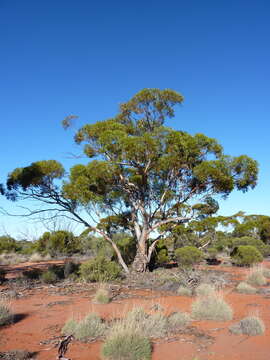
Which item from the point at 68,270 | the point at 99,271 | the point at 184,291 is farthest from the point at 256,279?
the point at 68,270

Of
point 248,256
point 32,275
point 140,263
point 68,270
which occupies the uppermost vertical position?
point 248,256

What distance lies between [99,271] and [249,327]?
8216mm

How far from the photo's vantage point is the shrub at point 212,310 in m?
6.95

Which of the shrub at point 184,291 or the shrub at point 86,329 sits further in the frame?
the shrub at point 184,291

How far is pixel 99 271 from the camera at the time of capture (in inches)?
513

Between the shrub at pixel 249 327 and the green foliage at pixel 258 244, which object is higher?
the green foliage at pixel 258 244

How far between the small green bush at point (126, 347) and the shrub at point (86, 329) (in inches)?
41.1

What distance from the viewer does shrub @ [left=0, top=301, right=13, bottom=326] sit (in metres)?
Result: 6.59

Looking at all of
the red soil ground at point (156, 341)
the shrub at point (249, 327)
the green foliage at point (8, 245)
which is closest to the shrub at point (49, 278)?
the red soil ground at point (156, 341)

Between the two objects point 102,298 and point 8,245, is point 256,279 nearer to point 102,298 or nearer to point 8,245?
point 102,298

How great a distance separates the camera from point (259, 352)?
16.1 feet

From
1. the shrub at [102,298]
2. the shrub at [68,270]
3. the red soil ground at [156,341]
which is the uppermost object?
the shrub at [68,270]

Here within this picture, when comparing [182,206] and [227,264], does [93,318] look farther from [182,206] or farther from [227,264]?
[227,264]

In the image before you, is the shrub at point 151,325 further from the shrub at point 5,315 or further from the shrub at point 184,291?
the shrub at point 184,291
